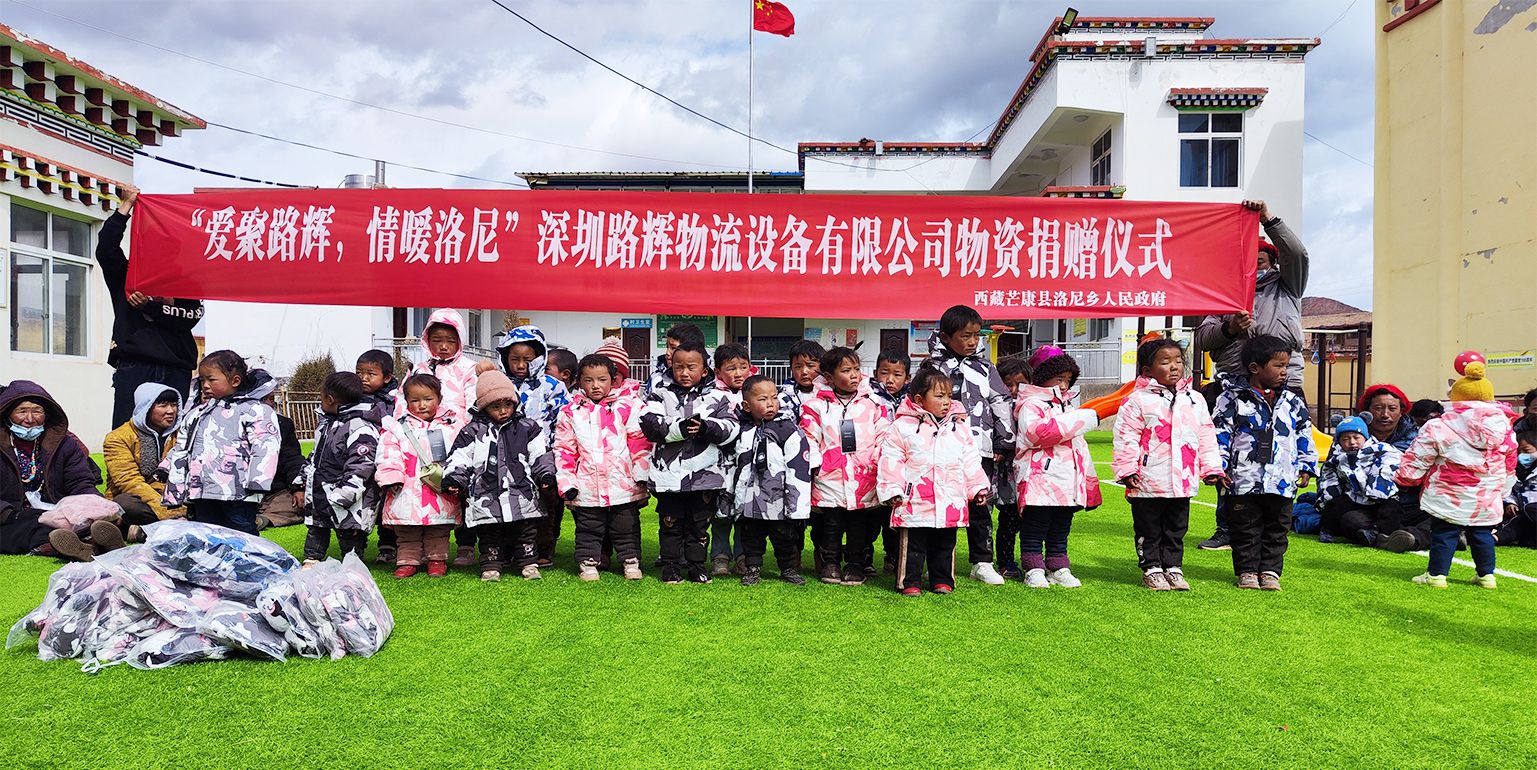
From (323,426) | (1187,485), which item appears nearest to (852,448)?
(1187,485)

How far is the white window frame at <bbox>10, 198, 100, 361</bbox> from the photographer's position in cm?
972

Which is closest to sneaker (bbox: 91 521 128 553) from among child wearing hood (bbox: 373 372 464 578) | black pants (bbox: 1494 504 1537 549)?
child wearing hood (bbox: 373 372 464 578)

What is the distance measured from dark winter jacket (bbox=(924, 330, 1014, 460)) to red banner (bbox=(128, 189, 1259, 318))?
1.96ft

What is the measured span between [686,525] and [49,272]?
10.5 metres

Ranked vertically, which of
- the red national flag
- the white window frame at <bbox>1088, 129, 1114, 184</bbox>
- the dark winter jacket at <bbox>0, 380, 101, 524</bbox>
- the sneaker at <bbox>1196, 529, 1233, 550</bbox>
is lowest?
the sneaker at <bbox>1196, 529, 1233, 550</bbox>

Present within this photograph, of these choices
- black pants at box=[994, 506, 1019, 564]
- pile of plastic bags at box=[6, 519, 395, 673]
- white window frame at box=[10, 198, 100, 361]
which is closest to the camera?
pile of plastic bags at box=[6, 519, 395, 673]

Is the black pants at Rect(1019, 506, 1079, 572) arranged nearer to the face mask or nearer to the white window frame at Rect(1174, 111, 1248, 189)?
the face mask

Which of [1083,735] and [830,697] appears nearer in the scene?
[1083,735]

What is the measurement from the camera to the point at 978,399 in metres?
4.33

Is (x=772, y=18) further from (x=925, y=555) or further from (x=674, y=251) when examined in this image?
(x=925, y=555)

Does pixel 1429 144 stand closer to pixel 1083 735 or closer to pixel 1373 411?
pixel 1373 411

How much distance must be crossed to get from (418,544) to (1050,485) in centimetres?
332

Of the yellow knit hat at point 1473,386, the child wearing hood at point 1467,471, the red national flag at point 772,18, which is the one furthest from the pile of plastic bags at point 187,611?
the red national flag at point 772,18

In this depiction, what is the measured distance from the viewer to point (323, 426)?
467cm
